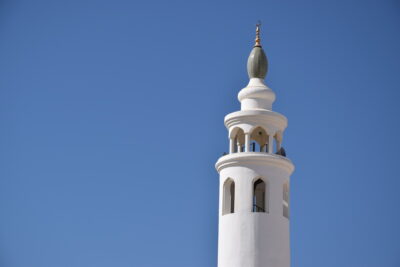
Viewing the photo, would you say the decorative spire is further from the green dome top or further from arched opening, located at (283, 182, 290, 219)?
arched opening, located at (283, 182, 290, 219)

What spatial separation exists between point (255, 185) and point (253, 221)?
9.23 ft

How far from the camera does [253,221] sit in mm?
37000

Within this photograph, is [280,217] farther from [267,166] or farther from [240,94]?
[240,94]

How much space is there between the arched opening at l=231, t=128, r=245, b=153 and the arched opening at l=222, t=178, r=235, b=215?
1.61 meters

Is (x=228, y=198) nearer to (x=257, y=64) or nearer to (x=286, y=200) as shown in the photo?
(x=286, y=200)

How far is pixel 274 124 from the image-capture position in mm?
39000

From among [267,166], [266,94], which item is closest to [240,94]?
[266,94]

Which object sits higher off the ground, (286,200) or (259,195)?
(259,195)

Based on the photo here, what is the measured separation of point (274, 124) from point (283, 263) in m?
6.50

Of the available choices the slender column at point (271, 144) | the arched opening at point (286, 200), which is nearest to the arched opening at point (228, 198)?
the slender column at point (271, 144)

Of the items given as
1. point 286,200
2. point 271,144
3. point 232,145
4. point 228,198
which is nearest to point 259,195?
point 286,200

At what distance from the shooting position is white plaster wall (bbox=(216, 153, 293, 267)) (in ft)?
120

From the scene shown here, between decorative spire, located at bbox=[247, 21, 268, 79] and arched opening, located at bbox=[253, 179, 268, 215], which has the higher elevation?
decorative spire, located at bbox=[247, 21, 268, 79]

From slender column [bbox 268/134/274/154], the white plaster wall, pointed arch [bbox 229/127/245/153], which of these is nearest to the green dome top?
pointed arch [bbox 229/127/245/153]
